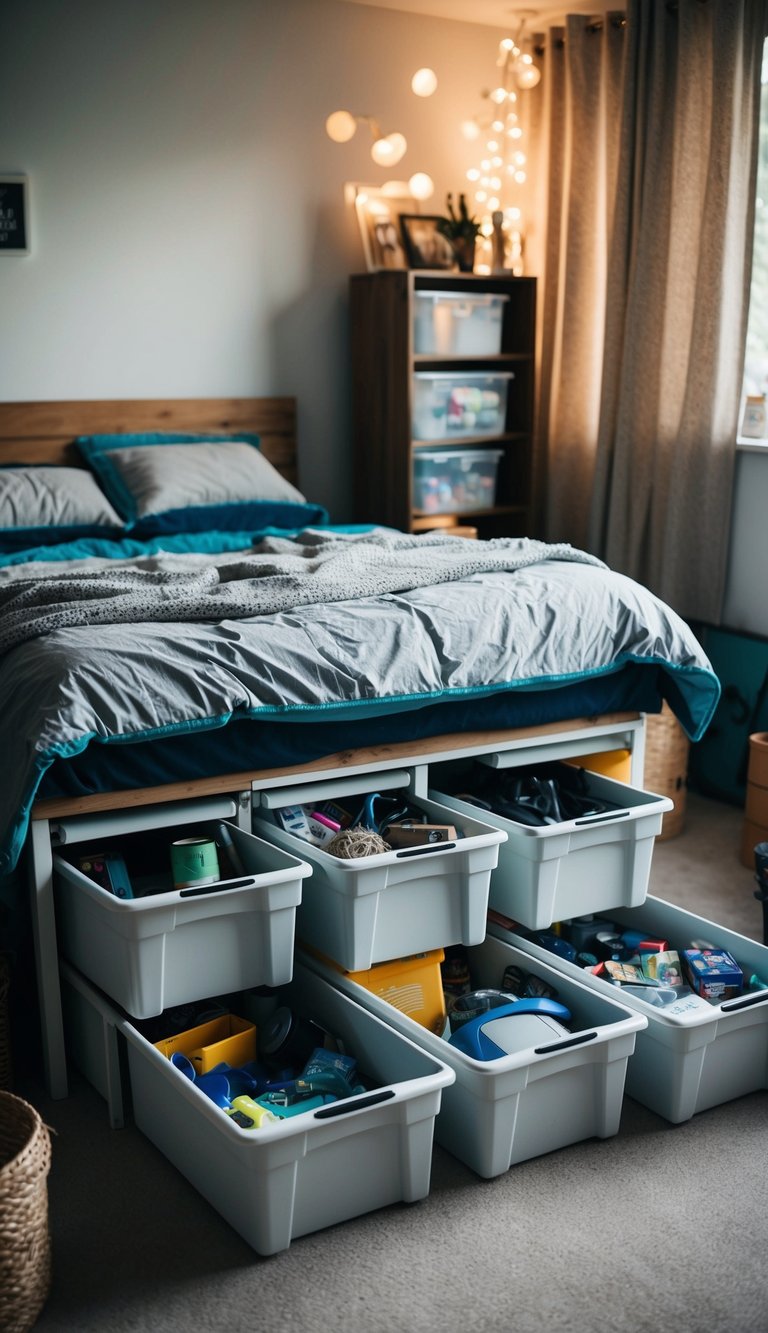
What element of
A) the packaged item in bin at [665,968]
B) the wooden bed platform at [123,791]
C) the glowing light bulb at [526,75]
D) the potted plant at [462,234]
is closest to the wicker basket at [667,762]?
the wooden bed platform at [123,791]

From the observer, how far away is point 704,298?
3635mm

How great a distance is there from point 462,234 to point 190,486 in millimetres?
1417

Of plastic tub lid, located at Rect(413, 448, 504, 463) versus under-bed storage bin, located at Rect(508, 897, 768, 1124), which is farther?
plastic tub lid, located at Rect(413, 448, 504, 463)

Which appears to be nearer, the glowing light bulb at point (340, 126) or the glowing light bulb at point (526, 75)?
the glowing light bulb at point (340, 126)

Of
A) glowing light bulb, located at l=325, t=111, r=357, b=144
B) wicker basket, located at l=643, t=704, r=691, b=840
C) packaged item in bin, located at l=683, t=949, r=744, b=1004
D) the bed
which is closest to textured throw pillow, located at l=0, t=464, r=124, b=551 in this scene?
the bed

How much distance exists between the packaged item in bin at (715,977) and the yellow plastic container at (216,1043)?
83 centimetres

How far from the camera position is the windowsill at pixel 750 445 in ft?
11.9

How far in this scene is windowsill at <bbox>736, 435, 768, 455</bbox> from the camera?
362 cm

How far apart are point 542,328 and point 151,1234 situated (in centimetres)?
355

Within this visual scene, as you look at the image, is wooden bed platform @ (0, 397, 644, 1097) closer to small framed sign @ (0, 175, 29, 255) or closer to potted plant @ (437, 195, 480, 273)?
small framed sign @ (0, 175, 29, 255)

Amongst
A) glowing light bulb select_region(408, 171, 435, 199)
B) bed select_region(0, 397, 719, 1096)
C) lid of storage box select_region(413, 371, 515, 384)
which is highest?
glowing light bulb select_region(408, 171, 435, 199)

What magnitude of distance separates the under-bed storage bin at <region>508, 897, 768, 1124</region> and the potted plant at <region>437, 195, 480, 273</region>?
280 centimetres

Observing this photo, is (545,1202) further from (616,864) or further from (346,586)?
(346,586)

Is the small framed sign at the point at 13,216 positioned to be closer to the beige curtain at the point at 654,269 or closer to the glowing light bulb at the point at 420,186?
the glowing light bulb at the point at 420,186
